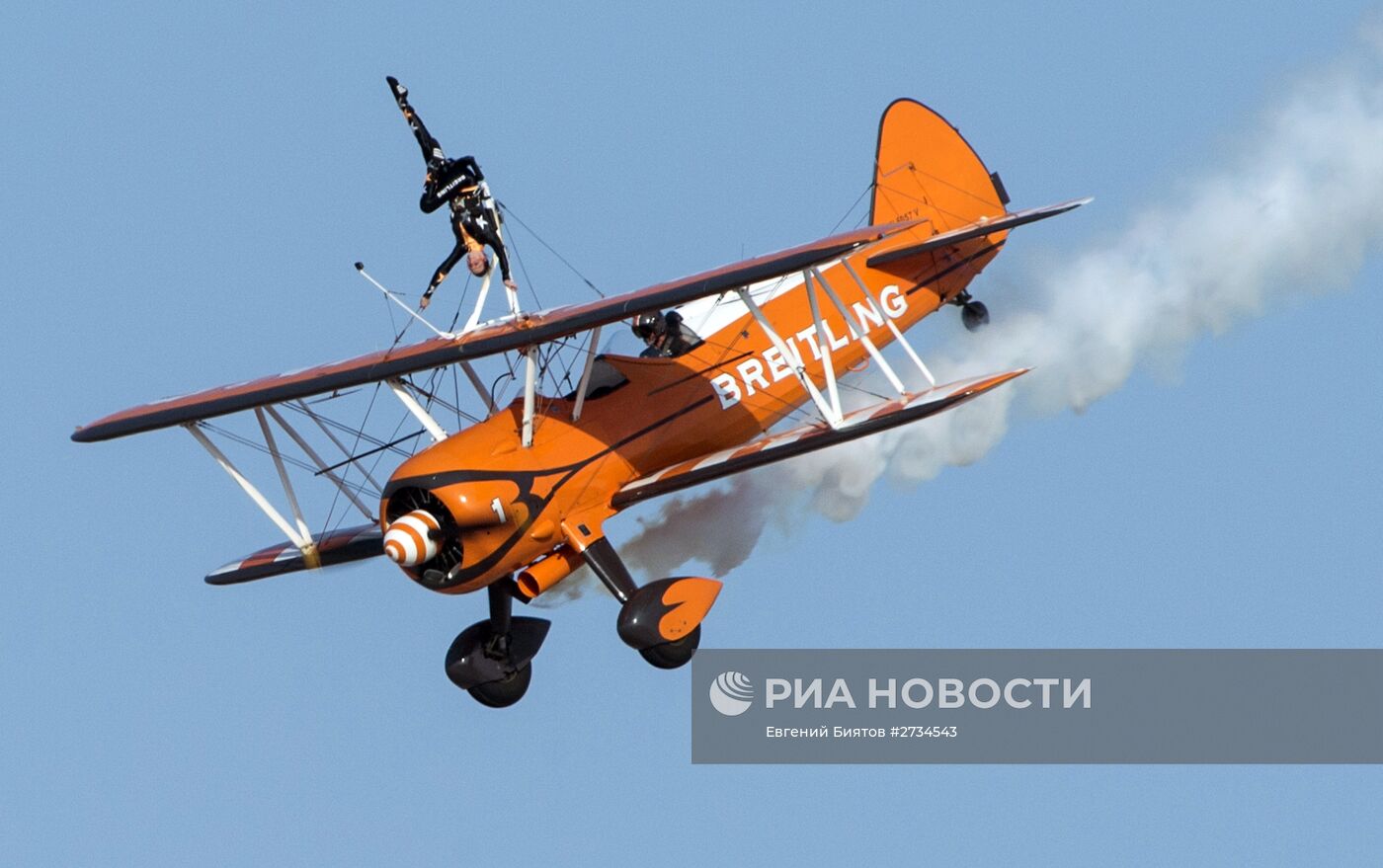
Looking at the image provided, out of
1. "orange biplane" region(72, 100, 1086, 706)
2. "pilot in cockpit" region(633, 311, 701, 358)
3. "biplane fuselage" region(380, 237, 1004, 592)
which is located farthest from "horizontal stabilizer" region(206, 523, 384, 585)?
"pilot in cockpit" region(633, 311, 701, 358)

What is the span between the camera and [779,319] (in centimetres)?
2611

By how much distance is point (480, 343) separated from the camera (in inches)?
895

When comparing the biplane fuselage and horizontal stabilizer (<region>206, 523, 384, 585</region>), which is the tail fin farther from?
horizontal stabilizer (<region>206, 523, 384, 585</region>)

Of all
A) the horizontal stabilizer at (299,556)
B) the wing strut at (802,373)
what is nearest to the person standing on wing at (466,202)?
the wing strut at (802,373)

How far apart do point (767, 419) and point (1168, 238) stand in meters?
5.77

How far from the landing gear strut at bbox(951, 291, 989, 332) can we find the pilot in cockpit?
15.3 feet

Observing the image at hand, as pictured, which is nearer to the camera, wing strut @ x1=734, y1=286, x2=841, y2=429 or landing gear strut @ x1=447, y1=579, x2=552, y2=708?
wing strut @ x1=734, y1=286, x2=841, y2=429

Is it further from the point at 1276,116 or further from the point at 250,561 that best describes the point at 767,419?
the point at 1276,116

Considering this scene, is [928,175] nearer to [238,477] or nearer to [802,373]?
[802,373]

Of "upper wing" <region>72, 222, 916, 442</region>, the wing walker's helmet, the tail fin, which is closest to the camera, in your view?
"upper wing" <region>72, 222, 916, 442</region>

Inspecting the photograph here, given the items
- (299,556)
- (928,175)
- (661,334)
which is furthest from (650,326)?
(928,175)

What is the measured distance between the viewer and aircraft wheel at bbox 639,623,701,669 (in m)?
22.8

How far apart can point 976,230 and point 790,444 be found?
159 inches

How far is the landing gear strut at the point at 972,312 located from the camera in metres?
28.6
